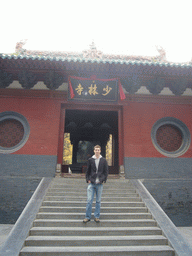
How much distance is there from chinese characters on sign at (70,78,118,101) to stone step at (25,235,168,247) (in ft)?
13.8

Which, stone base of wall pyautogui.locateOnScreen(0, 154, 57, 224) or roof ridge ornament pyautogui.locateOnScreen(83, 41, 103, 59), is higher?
roof ridge ornament pyautogui.locateOnScreen(83, 41, 103, 59)

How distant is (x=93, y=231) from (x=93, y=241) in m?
0.24

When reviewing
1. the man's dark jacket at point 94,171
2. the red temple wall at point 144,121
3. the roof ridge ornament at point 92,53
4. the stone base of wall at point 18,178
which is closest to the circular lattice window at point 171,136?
the red temple wall at point 144,121

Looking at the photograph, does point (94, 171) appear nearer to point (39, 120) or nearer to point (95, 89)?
point (95, 89)

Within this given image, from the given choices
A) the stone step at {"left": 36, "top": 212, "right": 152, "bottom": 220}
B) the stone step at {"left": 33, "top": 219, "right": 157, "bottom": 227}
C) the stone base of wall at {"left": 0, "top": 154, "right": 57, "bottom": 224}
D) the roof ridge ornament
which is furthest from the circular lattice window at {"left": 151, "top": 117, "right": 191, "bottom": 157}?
the roof ridge ornament

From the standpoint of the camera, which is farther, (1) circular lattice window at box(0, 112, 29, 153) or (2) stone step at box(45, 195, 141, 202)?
(1) circular lattice window at box(0, 112, 29, 153)

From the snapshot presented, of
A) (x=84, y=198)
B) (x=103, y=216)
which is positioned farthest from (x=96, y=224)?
(x=84, y=198)

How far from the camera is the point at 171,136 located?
6.86 meters

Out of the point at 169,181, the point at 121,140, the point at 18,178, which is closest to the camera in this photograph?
the point at 18,178

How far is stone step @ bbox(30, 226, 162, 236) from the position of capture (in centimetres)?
344

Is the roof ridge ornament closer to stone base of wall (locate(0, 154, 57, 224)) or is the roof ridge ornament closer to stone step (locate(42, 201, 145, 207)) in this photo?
stone base of wall (locate(0, 154, 57, 224))

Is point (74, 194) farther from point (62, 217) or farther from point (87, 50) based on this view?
point (87, 50)

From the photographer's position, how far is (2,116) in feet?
21.4

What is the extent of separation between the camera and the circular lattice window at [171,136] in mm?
6652
